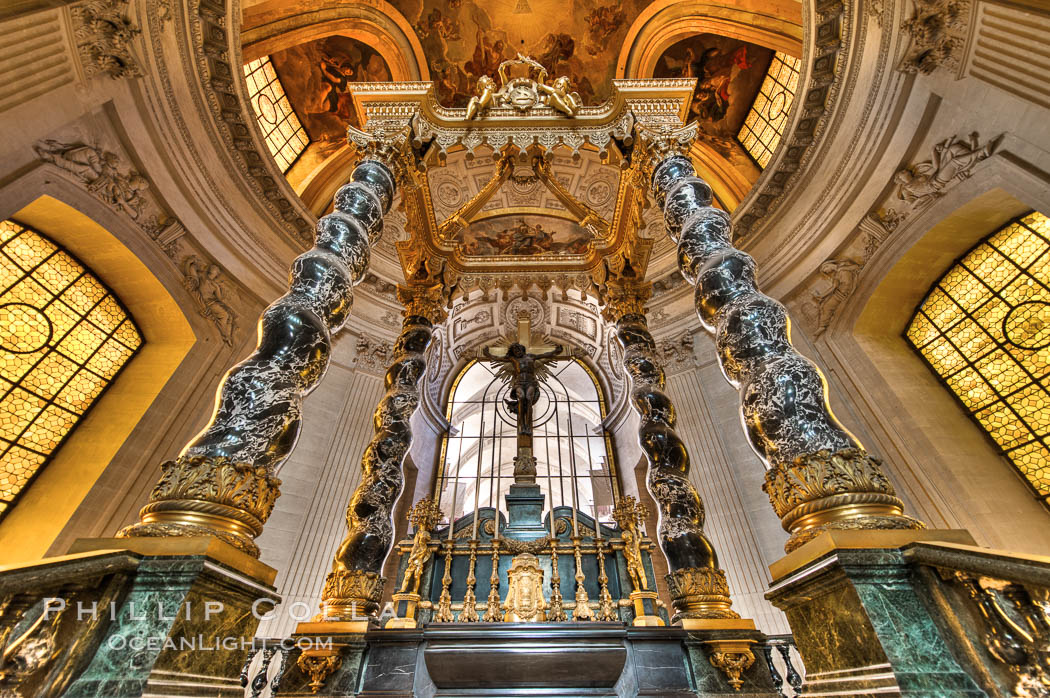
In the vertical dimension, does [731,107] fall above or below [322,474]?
above

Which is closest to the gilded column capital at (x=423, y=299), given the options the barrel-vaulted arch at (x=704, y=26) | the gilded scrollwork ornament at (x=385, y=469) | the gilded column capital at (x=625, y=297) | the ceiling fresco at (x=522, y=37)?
the gilded scrollwork ornament at (x=385, y=469)

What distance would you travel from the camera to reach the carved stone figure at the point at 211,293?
23.5 ft

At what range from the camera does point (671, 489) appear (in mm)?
4684

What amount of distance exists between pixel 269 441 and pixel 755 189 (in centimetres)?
922

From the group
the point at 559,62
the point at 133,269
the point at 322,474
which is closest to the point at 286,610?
the point at 322,474

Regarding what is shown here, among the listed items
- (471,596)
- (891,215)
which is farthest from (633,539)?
(891,215)

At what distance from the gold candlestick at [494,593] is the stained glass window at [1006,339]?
23.8ft

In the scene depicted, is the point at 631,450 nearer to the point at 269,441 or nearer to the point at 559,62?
the point at 269,441

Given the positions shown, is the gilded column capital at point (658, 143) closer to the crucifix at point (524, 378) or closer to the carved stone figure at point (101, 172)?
the crucifix at point (524, 378)

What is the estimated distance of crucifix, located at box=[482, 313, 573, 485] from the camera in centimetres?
823

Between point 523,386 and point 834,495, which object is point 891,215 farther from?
point 523,386

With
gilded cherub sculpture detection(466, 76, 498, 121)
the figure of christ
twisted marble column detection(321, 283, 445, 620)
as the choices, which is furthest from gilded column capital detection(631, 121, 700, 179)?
the figure of christ

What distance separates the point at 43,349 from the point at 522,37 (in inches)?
457

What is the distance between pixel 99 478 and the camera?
18.6ft
